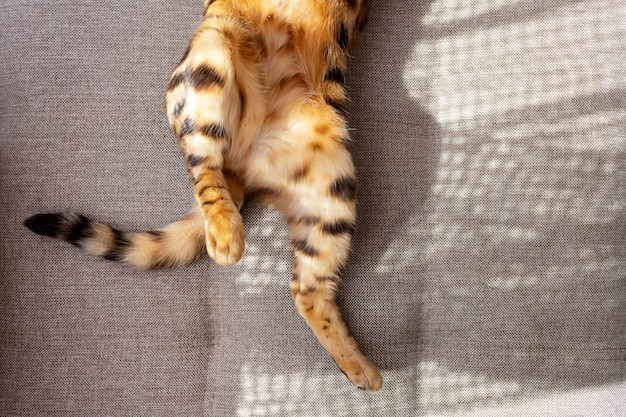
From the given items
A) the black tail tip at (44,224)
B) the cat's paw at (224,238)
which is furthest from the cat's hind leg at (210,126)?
the black tail tip at (44,224)

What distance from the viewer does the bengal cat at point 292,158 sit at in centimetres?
155

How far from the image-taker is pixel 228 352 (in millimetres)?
1642

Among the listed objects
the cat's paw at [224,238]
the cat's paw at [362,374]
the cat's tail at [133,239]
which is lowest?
the cat's paw at [362,374]

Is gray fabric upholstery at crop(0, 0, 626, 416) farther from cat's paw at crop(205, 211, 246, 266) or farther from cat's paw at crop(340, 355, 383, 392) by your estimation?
cat's paw at crop(205, 211, 246, 266)

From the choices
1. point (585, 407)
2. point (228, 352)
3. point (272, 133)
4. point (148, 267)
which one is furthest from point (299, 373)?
point (585, 407)

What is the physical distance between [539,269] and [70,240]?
145cm

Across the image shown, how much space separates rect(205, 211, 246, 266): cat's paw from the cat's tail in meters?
0.19

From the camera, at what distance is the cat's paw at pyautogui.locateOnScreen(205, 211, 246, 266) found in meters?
1.42

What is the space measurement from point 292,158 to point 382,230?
14.6 inches

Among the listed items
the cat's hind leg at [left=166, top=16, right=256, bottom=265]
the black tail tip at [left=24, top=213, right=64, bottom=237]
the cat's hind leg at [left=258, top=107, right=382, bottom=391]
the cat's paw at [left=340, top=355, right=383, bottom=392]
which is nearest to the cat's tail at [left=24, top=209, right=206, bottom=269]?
the black tail tip at [left=24, top=213, right=64, bottom=237]

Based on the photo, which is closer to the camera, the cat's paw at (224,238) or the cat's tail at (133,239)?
the cat's paw at (224,238)

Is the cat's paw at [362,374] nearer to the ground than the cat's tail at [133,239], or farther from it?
nearer to the ground

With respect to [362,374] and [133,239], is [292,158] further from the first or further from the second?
[362,374]

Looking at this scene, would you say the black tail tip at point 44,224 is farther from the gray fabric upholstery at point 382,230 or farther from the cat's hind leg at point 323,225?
the cat's hind leg at point 323,225
